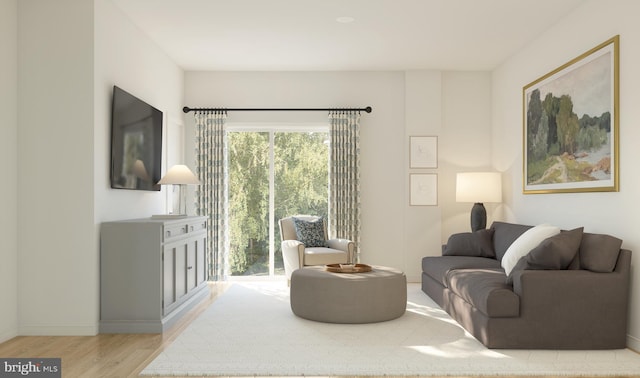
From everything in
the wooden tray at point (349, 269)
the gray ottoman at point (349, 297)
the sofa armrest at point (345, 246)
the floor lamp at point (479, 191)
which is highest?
the floor lamp at point (479, 191)

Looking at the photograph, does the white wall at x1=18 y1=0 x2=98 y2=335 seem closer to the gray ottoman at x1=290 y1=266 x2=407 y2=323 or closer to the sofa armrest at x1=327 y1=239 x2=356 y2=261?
the gray ottoman at x1=290 y1=266 x2=407 y2=323

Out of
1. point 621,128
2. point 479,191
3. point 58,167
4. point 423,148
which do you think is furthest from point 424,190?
point 58,167

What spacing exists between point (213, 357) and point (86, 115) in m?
2.26

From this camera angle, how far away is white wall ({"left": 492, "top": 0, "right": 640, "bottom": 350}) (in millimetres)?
4160

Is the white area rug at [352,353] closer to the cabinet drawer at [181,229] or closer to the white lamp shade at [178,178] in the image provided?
the cabinet drawer at [181,229]

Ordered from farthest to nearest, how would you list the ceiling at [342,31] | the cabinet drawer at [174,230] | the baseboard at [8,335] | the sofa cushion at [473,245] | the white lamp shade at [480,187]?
1. the white lamp shade at [480,187]
2. the sofa cushion at [473,245]
3. the ceiling at [342,31]
4. the cabinet drawer at [174,230]
5. the baseboard at [8,335]

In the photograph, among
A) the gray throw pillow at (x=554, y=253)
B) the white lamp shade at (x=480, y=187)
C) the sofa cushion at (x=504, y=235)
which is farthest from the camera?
the white lamp shade at (x=480, y=187)

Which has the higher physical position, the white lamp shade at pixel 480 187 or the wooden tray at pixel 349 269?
the white lamp shade at pixel 480 187

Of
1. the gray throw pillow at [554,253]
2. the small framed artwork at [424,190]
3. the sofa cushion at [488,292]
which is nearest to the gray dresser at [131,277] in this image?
the sofa cushion at [488,292]

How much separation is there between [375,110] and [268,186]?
1.82m

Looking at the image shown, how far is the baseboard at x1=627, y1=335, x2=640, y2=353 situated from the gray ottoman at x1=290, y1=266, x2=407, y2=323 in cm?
185

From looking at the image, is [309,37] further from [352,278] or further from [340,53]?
[352,278]

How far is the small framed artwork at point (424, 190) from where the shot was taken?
7.46 m

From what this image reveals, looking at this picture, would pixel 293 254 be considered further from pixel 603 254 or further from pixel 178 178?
pixel 603 254
